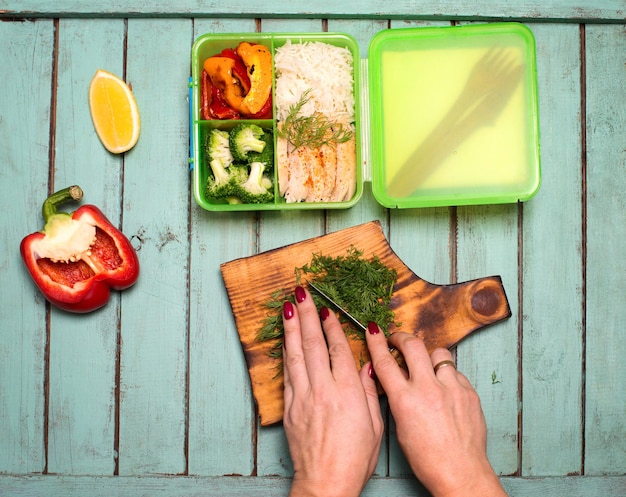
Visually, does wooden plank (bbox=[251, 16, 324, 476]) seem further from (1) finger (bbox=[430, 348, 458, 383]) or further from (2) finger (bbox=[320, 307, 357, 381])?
(1) finger (bbox=[430, 348, 458, 383])

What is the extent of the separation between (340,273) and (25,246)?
0.67 m

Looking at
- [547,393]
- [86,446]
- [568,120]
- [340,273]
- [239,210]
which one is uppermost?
[568,120]

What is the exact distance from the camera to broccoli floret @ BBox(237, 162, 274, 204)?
133 cm

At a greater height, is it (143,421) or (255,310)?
(255,310)

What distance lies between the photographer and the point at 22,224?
1.43m

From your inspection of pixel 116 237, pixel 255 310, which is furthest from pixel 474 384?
pixel 116 237

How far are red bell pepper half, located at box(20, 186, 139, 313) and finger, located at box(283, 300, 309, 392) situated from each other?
349 millimetres

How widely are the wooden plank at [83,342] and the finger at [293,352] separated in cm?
40

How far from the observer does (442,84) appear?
1.38 meters

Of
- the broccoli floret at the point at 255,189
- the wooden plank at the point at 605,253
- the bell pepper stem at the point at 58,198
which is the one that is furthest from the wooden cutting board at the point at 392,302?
the bell pepper stem at the point at 58,198

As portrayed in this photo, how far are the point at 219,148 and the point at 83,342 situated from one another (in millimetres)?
535

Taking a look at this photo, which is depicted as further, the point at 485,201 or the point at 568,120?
the point at 568,120

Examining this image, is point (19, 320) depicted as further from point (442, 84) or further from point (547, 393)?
point (547, 393)

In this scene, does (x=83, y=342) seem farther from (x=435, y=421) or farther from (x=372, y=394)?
(x=435, y=421)
